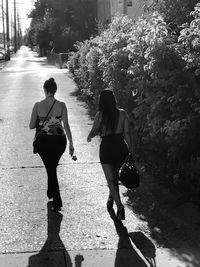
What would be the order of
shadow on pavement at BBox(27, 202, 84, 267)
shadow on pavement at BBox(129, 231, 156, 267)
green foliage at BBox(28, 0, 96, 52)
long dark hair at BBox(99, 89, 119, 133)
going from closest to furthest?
shadow on pavement at BBox(27, 202, 84, 267), shadow on pavement at BBox(129, 231, 156, 267), long dark hair at BBox(99, 89, 119, 133), green foliage at BBox(28, 0, 96, 52)

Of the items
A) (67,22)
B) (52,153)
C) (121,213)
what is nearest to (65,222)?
(121,213)

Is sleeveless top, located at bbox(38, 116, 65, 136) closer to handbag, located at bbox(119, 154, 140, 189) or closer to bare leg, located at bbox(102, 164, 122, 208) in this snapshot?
bare leg, located at bbox(102, 164, 122, 208)

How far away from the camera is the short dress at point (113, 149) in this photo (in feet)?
19.6

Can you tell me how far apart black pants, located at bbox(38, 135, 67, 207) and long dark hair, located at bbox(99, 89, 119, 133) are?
0.68 meters

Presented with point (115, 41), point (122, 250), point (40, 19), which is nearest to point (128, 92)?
point (115, 41)

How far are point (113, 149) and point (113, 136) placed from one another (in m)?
0.15

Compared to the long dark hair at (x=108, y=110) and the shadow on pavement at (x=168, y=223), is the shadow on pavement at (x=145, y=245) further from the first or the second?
the long dark hair at (x=108, y=110)

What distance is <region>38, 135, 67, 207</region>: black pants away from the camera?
6.25m

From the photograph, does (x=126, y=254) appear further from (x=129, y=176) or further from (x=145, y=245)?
(x=129, y=176)

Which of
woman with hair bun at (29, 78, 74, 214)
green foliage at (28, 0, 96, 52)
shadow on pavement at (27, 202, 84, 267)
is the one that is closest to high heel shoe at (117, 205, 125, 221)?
shadow on pavement at (27, 202, 84, 267)

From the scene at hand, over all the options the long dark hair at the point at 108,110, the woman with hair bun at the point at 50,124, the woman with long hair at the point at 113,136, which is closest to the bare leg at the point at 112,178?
the woman with long hair at the point at 113,136

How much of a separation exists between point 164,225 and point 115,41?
487 centimetres

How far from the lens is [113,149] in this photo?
5.97 metres

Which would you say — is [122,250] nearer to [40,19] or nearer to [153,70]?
[153,70]
